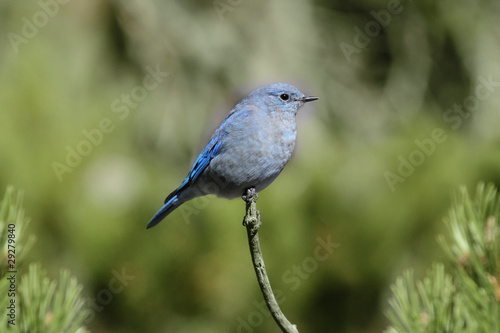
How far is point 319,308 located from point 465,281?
1125 millimetres

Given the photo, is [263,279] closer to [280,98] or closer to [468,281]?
[468,281]

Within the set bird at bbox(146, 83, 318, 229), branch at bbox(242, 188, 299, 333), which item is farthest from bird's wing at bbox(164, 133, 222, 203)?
branch at bbox(242, 188, 299, 333)

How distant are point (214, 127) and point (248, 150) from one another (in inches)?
55.4

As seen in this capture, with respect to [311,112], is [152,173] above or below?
above

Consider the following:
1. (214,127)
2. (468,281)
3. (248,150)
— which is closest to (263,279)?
(468,281)

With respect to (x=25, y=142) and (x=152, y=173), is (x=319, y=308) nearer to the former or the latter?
(x=152, y=173)

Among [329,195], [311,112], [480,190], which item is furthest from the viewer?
[311,112]

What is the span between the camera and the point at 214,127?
3236 mm

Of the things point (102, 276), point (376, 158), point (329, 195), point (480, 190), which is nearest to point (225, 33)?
point (376, 158)

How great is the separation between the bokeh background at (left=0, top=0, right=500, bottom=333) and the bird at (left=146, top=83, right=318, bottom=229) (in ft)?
0.46

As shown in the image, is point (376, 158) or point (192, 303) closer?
point (192, 303)

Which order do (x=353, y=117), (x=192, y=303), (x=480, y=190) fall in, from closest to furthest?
(x=480, y=190) < (x=192, y=303) < (x=353, y=117)

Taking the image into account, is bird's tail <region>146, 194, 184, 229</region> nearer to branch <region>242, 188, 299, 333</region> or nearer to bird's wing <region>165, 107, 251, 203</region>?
bird's wing <region>165, 107, 251, 203</region>

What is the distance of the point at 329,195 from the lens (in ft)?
7.41
